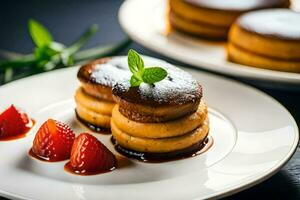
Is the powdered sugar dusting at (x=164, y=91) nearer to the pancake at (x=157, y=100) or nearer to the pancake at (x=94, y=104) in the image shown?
the pancake at (x=157, y=100)

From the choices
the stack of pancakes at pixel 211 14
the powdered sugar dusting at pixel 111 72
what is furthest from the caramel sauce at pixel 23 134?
the stack of pancakes at pixel 211 14

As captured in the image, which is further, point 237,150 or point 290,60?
point 290,60

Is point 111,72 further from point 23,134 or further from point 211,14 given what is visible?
point 211,14

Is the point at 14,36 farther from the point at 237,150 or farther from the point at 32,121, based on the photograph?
the point at 237,150

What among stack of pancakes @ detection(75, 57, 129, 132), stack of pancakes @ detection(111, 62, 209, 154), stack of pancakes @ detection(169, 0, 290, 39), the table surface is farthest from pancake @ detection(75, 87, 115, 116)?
stack of pancakes @ detection(169, 0, 290, 39)

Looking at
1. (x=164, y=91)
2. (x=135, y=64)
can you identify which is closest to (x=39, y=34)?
(x=135, y=64)

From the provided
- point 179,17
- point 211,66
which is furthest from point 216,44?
point 211,66
